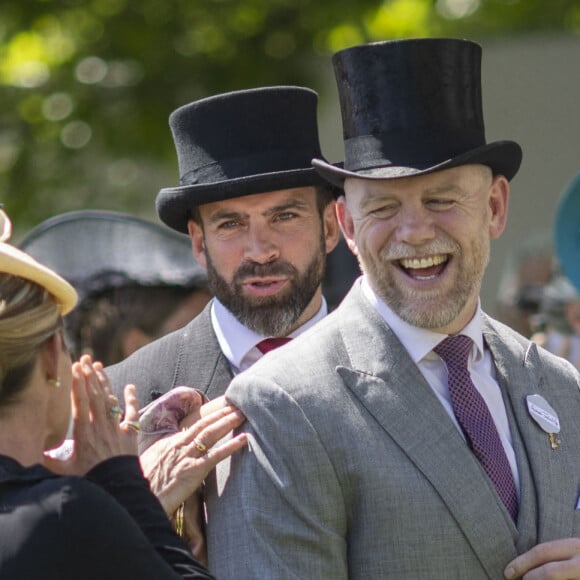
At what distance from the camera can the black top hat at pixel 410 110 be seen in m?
3.79

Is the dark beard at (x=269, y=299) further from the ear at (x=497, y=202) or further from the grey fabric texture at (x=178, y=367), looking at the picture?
the ear at (x=497, y=202)

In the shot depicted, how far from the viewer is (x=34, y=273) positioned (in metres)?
3.23

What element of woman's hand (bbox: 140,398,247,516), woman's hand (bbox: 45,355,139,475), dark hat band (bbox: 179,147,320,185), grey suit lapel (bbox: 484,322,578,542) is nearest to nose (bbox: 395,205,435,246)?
grey suit lapel (bbox: 484,322,578,542)

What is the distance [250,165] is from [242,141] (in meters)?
0.10

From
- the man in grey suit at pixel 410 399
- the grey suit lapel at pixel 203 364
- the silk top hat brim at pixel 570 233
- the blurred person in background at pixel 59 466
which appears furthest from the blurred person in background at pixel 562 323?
the blurred person in background at pixel 59 466

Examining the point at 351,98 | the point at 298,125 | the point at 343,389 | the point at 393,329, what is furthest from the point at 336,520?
the point at 298,125

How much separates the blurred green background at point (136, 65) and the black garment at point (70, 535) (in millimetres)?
8485

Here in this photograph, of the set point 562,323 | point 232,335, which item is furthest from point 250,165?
point 562,323

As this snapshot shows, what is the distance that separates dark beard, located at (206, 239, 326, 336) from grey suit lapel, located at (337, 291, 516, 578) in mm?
948

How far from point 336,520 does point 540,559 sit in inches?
19.5

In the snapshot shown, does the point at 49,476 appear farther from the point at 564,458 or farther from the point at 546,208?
the point at 546,208

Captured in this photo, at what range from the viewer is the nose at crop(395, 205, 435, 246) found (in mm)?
3787

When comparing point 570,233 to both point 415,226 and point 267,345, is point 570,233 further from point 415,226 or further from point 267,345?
point 415,226

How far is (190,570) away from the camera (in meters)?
3.24
